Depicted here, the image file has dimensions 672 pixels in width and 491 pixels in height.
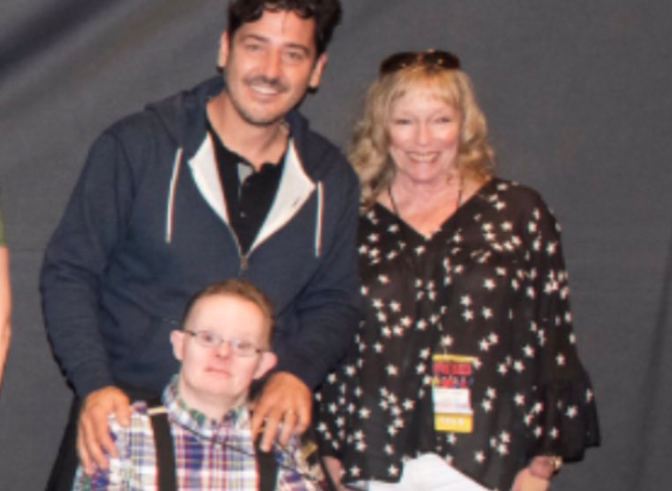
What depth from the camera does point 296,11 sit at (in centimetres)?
266

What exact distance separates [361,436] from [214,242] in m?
0.57

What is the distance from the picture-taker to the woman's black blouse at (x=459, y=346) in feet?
9.18

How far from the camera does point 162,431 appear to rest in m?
2.32

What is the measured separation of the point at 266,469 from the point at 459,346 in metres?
0.62

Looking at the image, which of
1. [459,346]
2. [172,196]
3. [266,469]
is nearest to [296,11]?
[172,196]

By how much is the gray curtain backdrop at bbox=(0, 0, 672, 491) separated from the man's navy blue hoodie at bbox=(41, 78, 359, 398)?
0.36m

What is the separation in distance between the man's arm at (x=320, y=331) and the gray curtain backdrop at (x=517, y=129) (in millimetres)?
471

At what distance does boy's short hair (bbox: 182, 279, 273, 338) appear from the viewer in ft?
7.97

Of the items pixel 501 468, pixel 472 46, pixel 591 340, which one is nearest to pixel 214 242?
pixel 501 468

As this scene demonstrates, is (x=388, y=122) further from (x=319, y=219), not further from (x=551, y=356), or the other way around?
(x=551, y=356)

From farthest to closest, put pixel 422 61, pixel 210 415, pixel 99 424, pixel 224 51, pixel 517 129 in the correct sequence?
pixel 517 129
pixel 422 61
pixel 224 51
pixel 210 415
pixel 99 424

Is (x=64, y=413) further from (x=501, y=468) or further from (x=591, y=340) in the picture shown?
(x=591, y=340)

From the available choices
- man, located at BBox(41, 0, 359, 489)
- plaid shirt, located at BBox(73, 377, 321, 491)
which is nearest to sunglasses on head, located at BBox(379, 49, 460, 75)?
man, located at BBox(41, 0, 359, 489)

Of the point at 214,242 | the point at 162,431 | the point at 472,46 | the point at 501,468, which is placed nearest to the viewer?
the point at 162,431
